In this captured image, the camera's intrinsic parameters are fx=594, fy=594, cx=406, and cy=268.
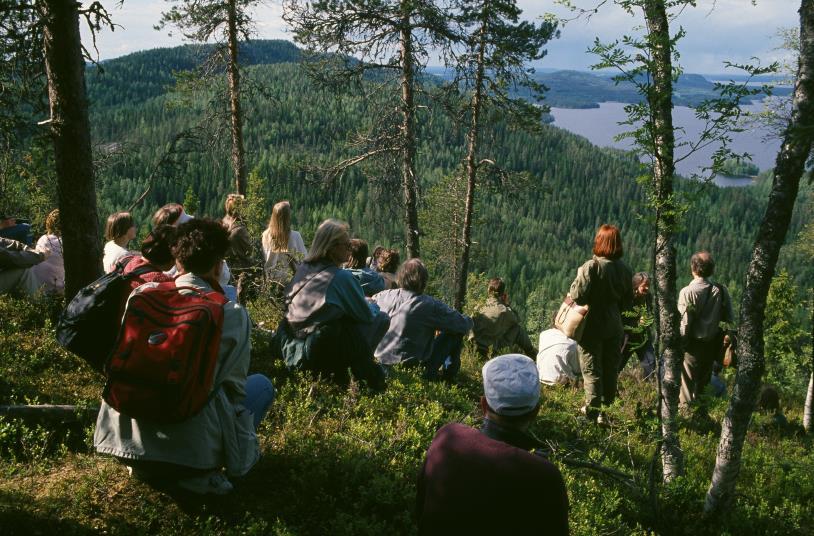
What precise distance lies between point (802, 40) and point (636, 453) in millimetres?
3556

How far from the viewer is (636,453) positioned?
5402 mm

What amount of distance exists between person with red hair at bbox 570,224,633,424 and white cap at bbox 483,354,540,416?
330cm

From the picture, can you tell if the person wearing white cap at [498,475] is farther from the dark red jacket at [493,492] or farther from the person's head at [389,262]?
the person's head at [389,262]

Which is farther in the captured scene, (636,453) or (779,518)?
(636,453)

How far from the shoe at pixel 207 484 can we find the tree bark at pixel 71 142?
3.33m

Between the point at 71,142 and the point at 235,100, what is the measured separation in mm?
8674

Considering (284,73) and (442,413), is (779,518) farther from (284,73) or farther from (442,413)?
(284,73)

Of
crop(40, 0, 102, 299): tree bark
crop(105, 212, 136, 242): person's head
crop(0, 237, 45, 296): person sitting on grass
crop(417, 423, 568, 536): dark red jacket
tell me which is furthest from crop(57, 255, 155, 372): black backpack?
crop(0, 237, 45, 296): person sitting on grass

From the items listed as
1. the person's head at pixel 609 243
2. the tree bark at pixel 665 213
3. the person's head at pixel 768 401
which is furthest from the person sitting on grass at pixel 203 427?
the person's head at pixel 768 401

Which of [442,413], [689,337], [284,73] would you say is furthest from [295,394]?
[284,73]

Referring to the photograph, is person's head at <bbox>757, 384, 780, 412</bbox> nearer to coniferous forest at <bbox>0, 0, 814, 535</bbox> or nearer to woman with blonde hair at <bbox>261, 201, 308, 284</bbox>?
coniferous forest at <bbox>0, 0, 814, 535</bbox>

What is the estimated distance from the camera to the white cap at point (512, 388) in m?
2.38

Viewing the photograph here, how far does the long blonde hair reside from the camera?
7.58m

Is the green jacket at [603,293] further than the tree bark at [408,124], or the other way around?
the tree bark at [408,124]
